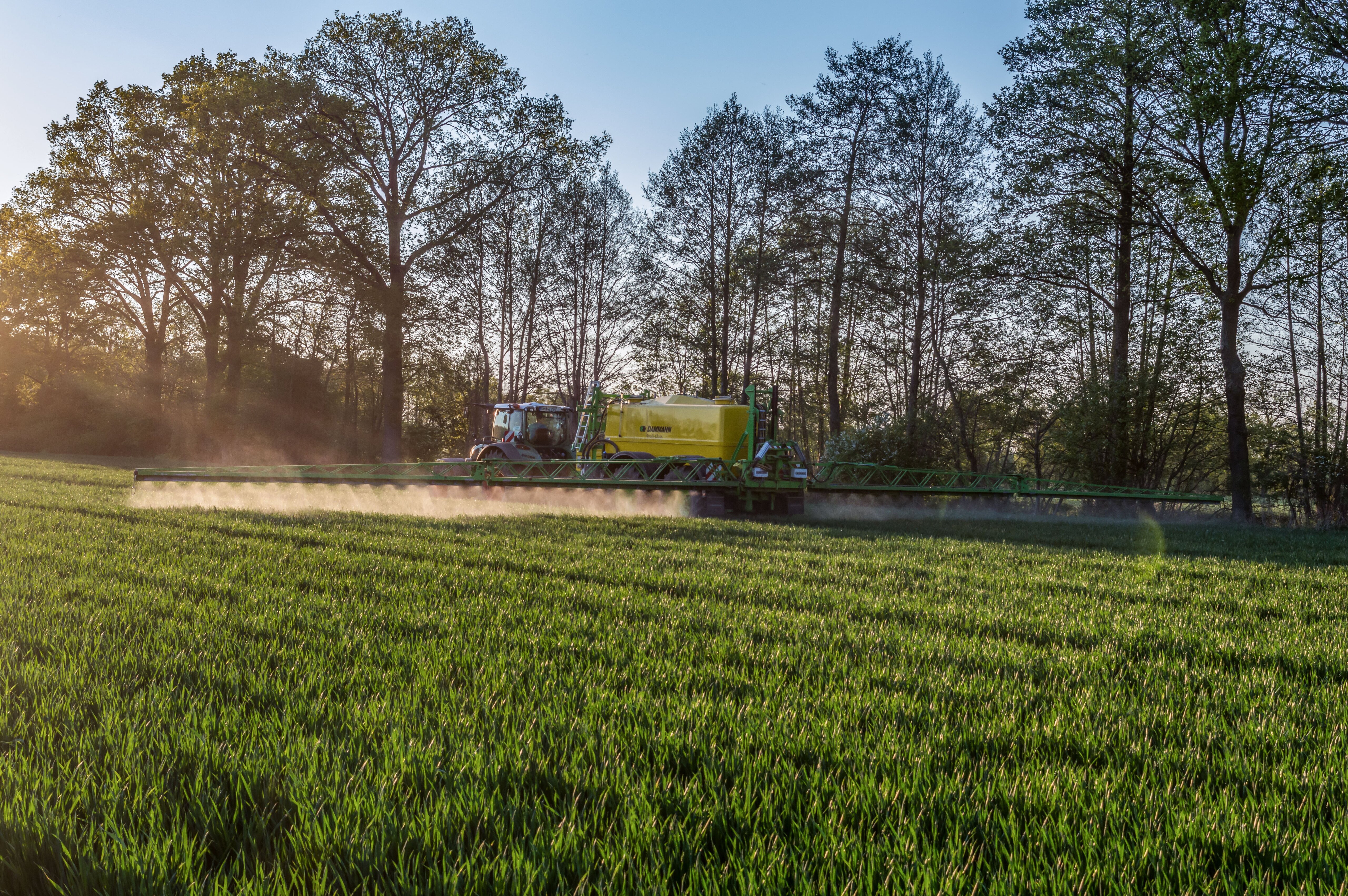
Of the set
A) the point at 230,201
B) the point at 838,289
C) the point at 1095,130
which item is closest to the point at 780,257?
the point at 838,289

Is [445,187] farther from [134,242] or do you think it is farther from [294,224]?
[134,242]

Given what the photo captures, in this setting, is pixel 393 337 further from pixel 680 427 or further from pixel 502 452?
pixel 680 427

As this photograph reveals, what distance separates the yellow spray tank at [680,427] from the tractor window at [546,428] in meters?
1.85

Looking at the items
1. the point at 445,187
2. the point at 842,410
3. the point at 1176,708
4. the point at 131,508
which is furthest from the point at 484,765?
the point at 842,410

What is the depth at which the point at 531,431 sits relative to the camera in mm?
18312

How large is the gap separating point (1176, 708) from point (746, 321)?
2847cm

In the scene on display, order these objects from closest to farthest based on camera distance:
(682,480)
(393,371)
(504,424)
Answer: (682,480) → (504,424) → (393,371)

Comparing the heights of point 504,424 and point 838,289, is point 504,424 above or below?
below

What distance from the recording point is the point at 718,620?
14.1 ft

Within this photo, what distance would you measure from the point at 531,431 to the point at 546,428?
1.29ft

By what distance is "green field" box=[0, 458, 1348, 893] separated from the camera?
66.7 inches

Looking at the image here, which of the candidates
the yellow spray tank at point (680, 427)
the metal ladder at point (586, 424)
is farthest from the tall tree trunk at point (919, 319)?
the metal ladder at point (586, 424)

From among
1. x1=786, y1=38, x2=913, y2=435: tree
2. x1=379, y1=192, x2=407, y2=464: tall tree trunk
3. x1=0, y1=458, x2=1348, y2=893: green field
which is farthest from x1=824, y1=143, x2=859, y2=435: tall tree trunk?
x1=0, y1=458, x2=1348, y2=893: green field

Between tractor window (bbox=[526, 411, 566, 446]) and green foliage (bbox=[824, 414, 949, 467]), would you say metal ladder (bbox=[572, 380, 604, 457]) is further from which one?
green foliage (bbox=[824, 414, 949, 467])
